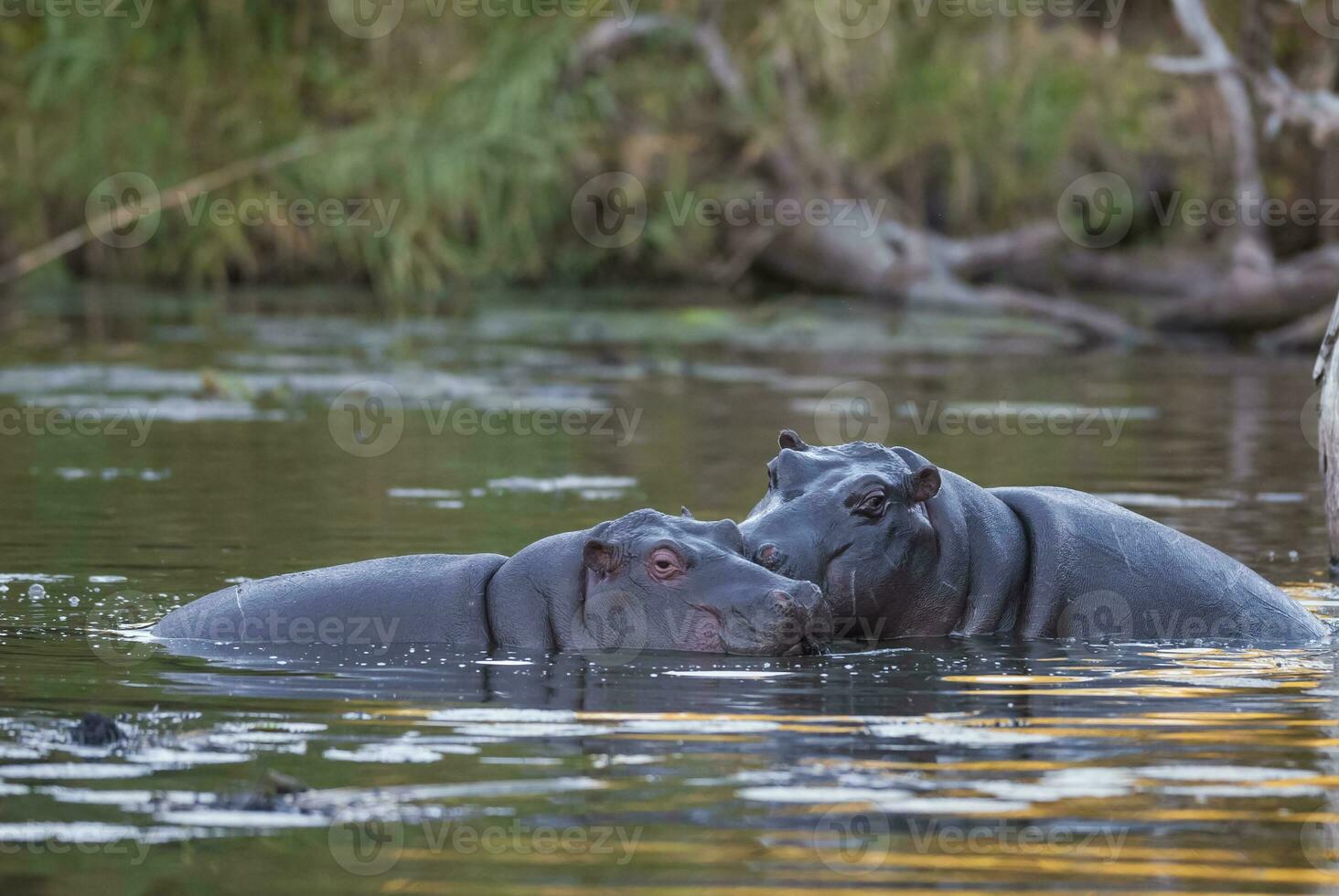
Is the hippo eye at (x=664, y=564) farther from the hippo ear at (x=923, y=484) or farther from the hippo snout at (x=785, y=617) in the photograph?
the hippo ear at (x=923, y=484)

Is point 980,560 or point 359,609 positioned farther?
point 980,560

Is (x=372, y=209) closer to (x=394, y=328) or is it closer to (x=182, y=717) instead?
(x=394, y=328)

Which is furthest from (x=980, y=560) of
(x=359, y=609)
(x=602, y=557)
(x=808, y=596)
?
(x=359, y=609)

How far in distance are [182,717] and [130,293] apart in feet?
71.8

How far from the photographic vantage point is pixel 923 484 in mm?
7168

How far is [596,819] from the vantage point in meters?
4.77

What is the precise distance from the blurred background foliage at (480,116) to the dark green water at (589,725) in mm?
11417

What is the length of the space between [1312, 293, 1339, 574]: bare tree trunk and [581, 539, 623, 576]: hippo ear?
3.89 metres

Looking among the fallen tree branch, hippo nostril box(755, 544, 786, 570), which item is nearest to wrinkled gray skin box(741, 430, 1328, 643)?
Result: hippo nostril box(755, 544, 786, 570)

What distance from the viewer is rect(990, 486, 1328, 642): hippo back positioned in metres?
7.50

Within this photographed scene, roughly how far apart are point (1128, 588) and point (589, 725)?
253cm

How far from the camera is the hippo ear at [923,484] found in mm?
7133

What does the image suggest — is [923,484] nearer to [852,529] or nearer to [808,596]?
[852,529]

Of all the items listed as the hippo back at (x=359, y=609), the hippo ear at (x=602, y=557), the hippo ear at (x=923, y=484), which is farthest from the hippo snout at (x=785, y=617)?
the hippo back at (x=359, y=609)
